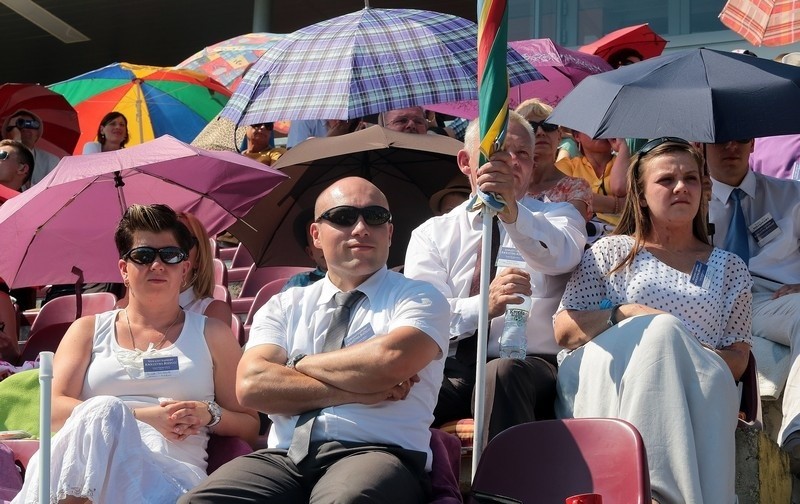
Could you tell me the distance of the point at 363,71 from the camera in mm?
6082

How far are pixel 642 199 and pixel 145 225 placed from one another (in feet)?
6.61

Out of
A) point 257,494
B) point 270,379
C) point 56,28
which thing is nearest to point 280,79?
point 270,379

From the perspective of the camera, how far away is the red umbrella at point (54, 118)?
1135 cm

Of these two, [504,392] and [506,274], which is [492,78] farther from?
[504,392]

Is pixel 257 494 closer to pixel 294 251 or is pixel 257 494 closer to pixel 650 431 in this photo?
pixel 650 431

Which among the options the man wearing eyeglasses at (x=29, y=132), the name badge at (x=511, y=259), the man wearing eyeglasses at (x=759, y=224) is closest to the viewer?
the name badge at (x=511, y=259)

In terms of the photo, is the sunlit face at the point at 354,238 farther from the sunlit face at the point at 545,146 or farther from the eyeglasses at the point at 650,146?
the sunlit face at the point at 545,146

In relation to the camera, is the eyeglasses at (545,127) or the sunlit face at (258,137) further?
the sunlit face at (258,137)

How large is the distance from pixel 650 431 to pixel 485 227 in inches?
36.3

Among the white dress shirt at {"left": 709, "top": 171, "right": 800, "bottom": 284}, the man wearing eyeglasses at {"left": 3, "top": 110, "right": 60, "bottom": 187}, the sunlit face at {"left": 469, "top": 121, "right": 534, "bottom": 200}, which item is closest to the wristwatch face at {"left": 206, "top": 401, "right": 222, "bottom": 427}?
the sunlit face at {"left": 469, "top": 121, "right": 534, "bottom": 200}

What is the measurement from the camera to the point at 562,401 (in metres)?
4.75

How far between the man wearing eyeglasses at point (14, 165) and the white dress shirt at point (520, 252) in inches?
208

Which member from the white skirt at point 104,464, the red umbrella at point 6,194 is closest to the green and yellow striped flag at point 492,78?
the white skirt at point 104,464

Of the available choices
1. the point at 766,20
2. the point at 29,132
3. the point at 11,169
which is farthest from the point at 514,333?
the point at 29,132
